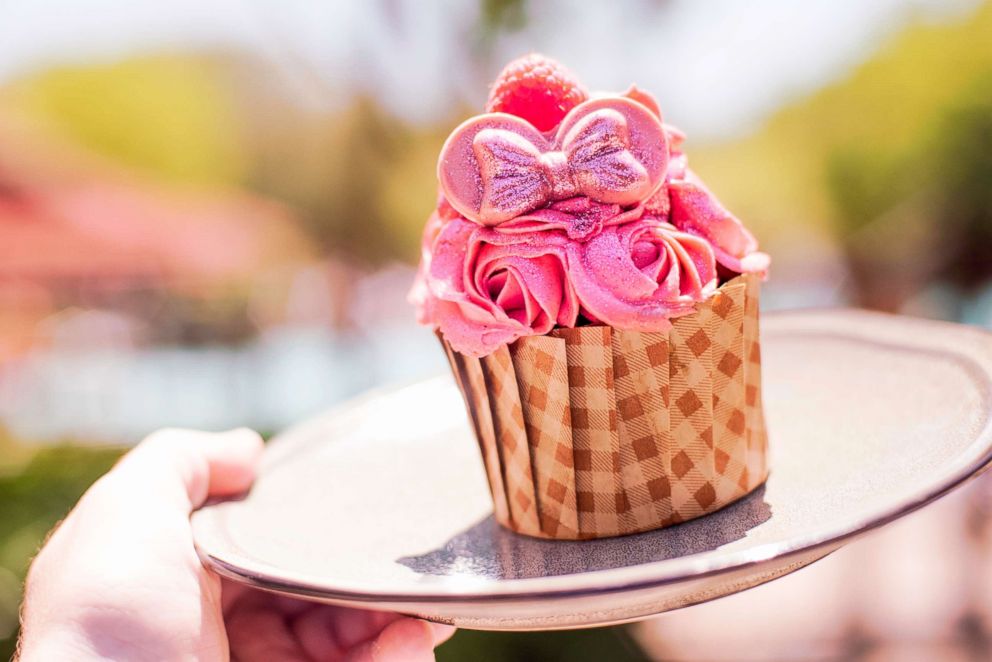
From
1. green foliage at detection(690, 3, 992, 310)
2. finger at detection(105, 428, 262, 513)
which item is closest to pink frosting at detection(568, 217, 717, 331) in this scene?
finger at detection(105, 428, 262, 513)

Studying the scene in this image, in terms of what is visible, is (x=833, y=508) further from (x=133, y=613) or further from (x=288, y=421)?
(x=288, y=421)

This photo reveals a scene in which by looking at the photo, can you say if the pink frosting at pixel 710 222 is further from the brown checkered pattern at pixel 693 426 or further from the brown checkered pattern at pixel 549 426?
the brown checkered pattern at pixel 549 426

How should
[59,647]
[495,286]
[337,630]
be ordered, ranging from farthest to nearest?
1. [337,630]
2. [495,286]
3. [59,647]

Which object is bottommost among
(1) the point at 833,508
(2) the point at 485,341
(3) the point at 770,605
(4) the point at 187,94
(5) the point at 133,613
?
(3) the point at 770,605

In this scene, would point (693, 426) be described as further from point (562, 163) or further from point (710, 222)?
point (562, 163)

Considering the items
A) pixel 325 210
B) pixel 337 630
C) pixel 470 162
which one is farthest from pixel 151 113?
pixel 470 162

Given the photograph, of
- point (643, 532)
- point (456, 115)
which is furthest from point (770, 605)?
point (643, 532)
